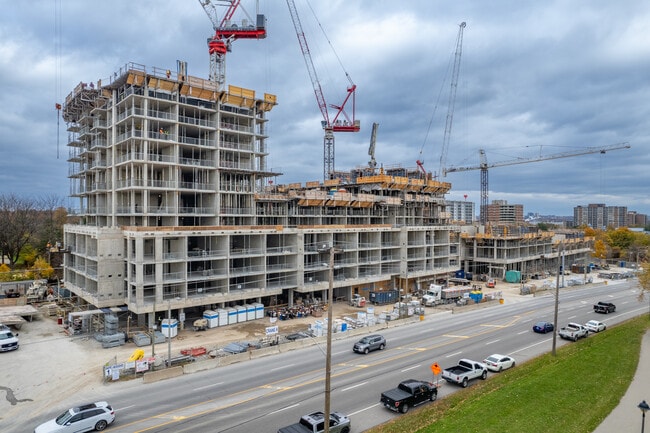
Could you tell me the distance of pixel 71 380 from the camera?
3431cm

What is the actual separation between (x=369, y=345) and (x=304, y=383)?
10813 millimetres

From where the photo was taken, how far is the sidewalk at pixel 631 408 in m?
23.0

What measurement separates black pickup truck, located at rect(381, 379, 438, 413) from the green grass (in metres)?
0.68

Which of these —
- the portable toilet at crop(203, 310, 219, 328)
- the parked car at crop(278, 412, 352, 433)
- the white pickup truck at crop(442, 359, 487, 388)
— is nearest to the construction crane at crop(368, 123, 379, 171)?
the portable toilet at crop(203, 310, 219, 328)

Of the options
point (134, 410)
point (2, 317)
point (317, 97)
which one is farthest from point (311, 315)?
point (317, 97)

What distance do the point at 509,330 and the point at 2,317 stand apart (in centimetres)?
6329

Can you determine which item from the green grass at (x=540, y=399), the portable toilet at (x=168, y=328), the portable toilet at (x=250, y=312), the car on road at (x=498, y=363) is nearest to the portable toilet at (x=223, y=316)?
the portable toilet at (x=250, y=312)

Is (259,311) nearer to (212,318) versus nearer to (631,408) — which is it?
(212,318)

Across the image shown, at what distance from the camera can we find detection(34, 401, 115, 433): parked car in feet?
76.9

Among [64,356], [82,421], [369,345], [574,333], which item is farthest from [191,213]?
[574,333]

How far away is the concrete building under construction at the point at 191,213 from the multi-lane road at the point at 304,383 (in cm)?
1608

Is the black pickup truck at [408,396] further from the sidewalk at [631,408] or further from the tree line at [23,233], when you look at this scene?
the tree line at [23,233]

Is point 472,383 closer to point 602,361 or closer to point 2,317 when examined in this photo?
point 602,361

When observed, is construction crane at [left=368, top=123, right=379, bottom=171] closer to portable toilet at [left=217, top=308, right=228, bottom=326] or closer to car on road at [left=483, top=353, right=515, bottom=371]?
portable toilet at [left=217, top=308, right=228, bottom=326]
